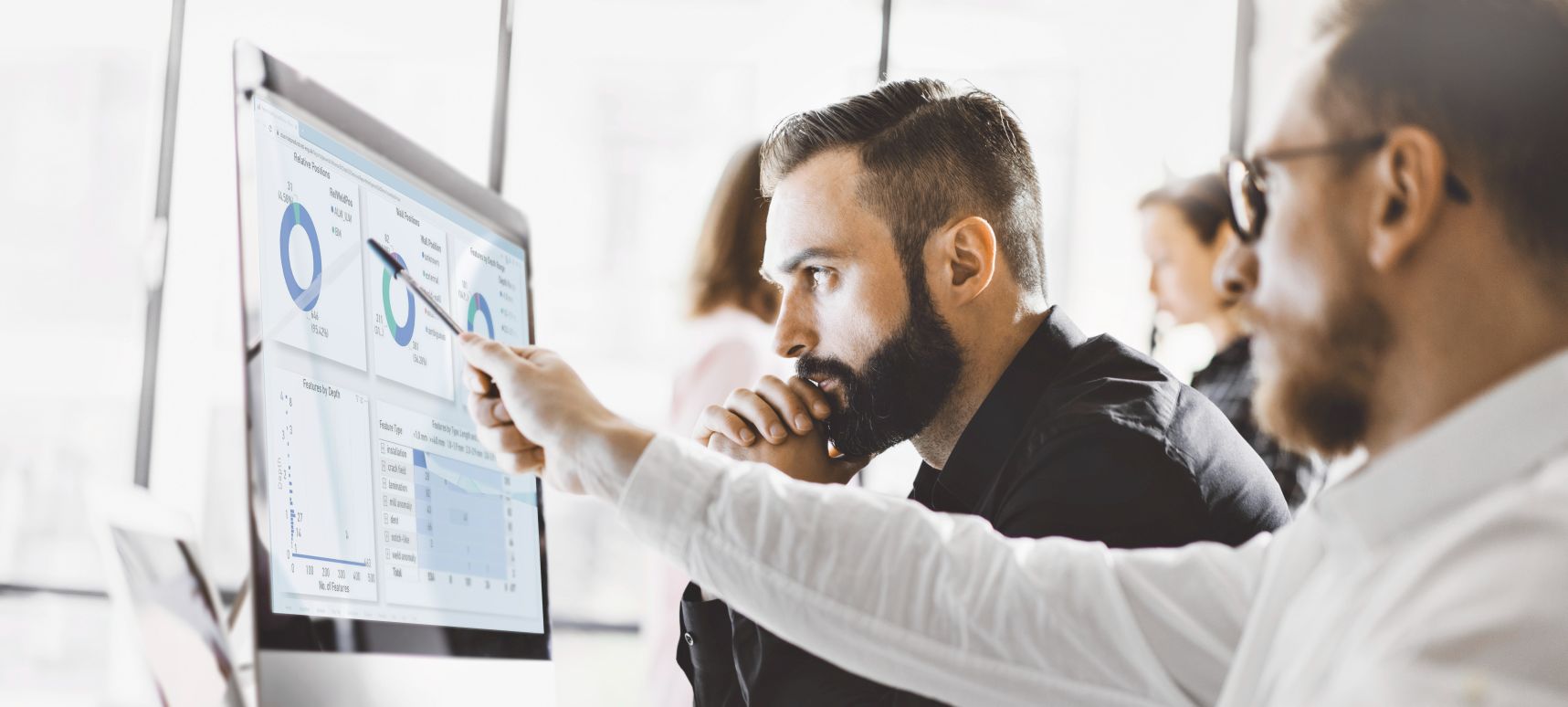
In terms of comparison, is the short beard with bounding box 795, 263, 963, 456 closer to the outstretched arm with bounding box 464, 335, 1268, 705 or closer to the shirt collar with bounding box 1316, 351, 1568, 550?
the outstretched arm with bounding box 464, 335, 1268, 705

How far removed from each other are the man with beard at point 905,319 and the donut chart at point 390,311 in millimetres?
489

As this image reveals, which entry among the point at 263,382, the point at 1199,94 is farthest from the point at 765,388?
the point at 1199,94

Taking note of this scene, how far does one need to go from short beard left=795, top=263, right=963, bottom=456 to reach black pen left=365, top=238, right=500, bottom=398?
604mm

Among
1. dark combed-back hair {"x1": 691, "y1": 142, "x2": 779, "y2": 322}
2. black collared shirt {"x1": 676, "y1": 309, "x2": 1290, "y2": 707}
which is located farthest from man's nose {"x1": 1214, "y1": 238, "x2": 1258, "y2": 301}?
dark combed-back hair {"x1": 691, "y1": 142, "x2": 779, "y2": 322}

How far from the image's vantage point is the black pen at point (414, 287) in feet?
3.03

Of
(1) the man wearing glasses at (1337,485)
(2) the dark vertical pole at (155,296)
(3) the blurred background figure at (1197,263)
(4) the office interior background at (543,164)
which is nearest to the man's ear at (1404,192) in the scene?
(1) the man wearing glasses at (1337,485)

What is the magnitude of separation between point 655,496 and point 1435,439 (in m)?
0.46

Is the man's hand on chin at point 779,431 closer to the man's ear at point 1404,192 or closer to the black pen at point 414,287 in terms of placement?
the black pen at point 414,287

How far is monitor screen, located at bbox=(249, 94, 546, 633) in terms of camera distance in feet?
2.55

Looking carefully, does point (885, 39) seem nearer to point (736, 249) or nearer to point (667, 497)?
point (736, 249)

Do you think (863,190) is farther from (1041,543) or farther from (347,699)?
(347,699)

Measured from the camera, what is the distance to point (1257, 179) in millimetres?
765

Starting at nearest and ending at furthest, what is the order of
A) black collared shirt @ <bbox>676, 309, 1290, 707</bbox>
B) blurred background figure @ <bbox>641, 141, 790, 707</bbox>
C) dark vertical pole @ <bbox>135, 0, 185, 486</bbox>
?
1. black collared shirt @ <bbox>676, 309, 1290, 707</bbox>
2. blurred background figure @ <bbox>641, 141, 790, 707</bbox>
3. dark vertical pole @ <bbox>135, 0, 185, 486</bbox>

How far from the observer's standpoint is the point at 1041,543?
2.88ft
